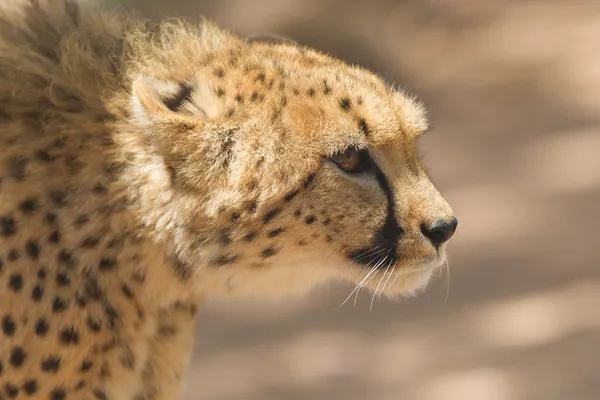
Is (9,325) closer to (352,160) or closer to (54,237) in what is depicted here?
(54,237)

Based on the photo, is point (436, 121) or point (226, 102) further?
point (436, 121)

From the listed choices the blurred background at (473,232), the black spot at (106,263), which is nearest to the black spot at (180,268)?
the black spot at (106,263)

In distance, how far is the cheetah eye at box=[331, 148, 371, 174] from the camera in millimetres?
2068

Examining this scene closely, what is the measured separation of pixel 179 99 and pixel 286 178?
0.83 ft

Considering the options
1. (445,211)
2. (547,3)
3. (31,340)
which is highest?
(547,3)

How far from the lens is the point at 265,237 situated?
2.04m

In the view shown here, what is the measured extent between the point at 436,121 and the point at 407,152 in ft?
9.50

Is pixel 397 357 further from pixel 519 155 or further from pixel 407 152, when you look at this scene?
pixel 407 152

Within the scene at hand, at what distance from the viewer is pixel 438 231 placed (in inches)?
82.4

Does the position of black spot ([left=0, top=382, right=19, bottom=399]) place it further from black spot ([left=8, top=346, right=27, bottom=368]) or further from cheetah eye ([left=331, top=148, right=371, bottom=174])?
cheetah eye ([left=331, top=148, right=371, bottom=174])

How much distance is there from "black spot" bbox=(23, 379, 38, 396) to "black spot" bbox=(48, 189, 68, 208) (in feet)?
1.08

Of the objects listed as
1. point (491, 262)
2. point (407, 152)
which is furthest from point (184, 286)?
point (491, 262)

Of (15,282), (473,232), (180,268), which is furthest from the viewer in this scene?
(473,232)

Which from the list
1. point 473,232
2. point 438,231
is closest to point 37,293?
point 438,231
